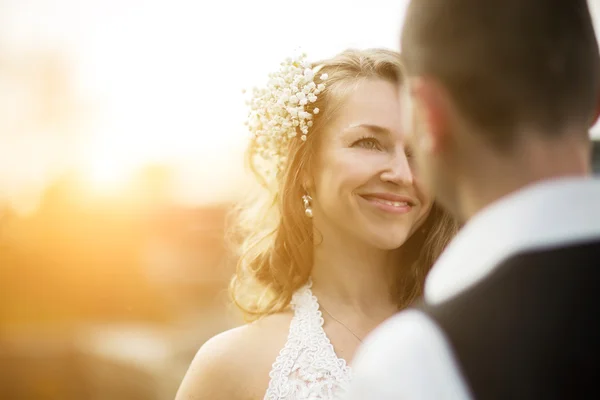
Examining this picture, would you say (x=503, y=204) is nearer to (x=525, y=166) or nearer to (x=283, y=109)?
(x=525, y=166)

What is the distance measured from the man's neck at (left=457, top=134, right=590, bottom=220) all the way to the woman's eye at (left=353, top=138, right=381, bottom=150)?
1501 mm

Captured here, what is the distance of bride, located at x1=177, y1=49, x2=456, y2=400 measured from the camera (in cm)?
243

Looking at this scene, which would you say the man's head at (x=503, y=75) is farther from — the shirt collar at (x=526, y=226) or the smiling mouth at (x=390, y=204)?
the smiling mouth at (x=390, y=204)

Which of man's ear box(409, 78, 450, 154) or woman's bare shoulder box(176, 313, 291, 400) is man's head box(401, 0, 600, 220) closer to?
man's ear box(409, 78, 450, 154)

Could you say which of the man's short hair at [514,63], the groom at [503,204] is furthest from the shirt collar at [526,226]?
the man's short hair at [514,63]

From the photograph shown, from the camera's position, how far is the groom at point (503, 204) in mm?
864

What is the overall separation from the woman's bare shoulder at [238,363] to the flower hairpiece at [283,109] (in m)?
0.72

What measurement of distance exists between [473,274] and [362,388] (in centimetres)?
23

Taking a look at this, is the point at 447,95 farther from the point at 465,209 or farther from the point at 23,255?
the point at 23,255

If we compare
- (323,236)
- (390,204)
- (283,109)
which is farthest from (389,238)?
(283,109)

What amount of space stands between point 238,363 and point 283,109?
41.9 inches

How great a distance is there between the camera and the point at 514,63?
967 mm

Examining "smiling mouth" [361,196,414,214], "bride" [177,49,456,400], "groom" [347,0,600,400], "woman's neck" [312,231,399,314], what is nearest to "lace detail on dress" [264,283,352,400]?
"bride" [177,49,456,400]

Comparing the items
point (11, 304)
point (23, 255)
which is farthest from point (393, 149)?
point (11, 304)
